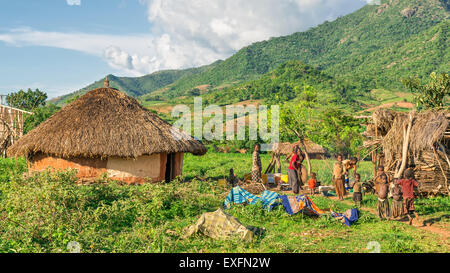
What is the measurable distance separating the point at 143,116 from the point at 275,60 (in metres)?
84.0

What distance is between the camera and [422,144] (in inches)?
394

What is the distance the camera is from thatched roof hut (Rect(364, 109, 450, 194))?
1018cm

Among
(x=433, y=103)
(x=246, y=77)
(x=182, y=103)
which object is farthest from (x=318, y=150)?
(x=246, y=77)

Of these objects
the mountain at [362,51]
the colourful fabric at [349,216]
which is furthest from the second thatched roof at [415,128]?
the mountain at [362,51]

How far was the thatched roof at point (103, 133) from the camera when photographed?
12141 mm

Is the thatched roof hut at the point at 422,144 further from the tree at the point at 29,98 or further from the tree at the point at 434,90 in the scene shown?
the tree at the point at 29,98

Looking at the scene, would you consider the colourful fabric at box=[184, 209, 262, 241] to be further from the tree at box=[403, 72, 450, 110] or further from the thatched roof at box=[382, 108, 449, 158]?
the tree at box=[403, 72, 450, 110]

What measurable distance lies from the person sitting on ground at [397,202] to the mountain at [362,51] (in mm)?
45717

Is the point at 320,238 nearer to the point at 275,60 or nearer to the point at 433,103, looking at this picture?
the point at 433,103

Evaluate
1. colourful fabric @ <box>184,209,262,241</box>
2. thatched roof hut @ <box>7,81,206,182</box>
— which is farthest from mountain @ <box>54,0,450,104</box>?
colourful fabric @ <box>184,209,262,241</box>

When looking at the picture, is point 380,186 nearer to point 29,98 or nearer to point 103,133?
point 103,133

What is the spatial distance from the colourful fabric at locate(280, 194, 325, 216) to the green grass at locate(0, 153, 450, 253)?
148 mm

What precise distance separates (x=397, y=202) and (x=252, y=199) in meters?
3.19
